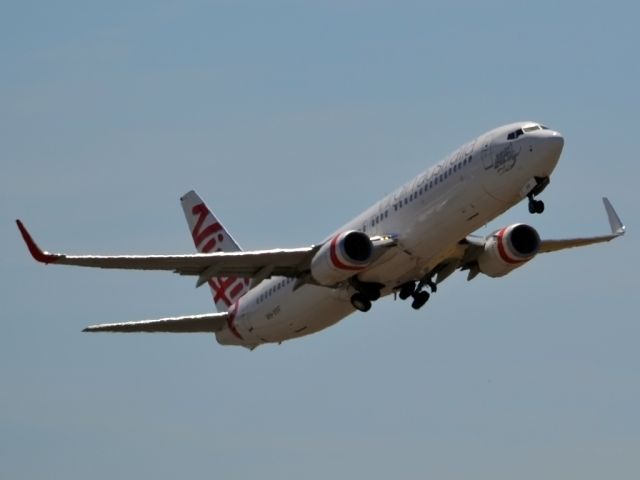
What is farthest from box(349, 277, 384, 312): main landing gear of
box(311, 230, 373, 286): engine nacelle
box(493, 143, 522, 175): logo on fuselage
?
box(493, 143, 522, 175): logo on fuselage

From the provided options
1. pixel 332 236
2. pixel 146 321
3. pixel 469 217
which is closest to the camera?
pixel 469 217

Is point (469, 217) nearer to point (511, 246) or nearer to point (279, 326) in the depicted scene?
point (511, 246)

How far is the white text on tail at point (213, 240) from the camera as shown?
7762cm

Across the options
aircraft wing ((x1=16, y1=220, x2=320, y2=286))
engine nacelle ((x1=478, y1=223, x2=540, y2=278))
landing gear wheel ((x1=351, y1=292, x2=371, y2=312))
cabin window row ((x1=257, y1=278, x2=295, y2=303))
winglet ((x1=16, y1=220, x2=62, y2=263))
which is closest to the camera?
winglet ((x1=16, y1=220, x2=62, y2=263))

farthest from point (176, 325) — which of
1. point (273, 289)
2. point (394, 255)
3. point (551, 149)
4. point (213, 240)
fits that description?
point (551, 149)

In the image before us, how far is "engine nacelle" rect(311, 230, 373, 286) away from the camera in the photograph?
64.7m

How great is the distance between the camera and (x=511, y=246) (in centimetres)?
6812

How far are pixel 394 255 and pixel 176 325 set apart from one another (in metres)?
12.1

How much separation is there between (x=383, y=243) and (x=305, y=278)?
4.78 meters

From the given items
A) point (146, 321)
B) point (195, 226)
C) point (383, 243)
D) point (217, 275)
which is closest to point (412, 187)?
point (383, 243)

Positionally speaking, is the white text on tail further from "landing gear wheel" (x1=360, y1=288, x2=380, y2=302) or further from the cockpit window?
the cockpit window

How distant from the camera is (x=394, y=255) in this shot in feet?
214

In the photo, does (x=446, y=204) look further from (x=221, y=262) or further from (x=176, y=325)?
(x=176, y=325)

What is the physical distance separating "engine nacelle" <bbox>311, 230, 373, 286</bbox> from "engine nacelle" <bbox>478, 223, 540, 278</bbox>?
610cm
